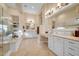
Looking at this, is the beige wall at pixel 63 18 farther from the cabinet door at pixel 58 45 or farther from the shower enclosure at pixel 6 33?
the shower enclosure at pixel 6 33

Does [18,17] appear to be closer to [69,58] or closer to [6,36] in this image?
[6,36]

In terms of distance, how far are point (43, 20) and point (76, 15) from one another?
816 mm

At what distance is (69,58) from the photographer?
7.13 ft

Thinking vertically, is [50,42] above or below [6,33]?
below

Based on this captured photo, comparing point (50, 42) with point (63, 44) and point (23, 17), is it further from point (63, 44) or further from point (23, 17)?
point (23, 17)

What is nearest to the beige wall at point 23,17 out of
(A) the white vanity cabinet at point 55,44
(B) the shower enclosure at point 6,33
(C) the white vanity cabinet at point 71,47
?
(B) the shower enclosure at point 6,33

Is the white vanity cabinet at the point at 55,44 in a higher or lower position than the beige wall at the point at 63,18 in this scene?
lower

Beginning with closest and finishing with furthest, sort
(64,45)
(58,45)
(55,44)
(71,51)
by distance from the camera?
(71,51) → (64,45) → (58,45) → (55,44)

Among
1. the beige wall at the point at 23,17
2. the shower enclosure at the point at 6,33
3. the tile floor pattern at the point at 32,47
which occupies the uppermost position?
the beige wall at the point at 23,17

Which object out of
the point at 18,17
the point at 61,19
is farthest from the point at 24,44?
the point at 61,19

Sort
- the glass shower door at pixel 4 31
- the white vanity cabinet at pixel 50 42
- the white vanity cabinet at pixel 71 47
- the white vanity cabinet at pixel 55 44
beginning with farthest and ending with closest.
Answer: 1. the white vanity cabinet at pixel 50 42
2. the white vanity cabinet at pixel 55 44
3. the glass shower door at pixel 4 31
4. the white vanity cabinet at pixel 71 47

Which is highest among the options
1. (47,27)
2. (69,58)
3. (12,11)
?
(12,11)

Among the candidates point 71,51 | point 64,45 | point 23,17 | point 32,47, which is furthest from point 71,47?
point 23,17

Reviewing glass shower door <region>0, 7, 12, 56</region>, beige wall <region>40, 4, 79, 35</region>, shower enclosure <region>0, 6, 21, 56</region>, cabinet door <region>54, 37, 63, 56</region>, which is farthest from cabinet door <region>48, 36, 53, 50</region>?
glass shower door <region>0, 7, 12, 56</region>
